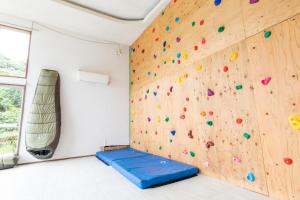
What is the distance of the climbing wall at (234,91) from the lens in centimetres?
138

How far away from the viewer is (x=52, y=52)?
350cm

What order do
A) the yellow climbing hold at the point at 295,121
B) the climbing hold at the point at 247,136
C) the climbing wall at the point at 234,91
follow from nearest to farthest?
the yellow climbing hold at the point at 295,121 → the climbing wall at the point at 234,91 → the climbing hold at the point at 247,136

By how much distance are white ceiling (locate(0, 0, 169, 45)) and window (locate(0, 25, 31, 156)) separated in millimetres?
384

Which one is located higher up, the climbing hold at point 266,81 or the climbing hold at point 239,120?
the climbing hold at point 266,81

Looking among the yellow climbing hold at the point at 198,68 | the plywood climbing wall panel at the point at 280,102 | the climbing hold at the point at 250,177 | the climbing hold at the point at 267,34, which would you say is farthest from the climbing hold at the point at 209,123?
the climbing hold at the point at 267,34

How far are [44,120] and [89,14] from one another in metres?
2.27

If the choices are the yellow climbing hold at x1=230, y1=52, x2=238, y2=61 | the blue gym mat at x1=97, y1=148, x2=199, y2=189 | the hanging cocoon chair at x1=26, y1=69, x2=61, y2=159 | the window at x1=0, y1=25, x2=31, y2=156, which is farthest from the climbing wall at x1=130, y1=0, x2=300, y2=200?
the window at x1=0, y1=25, x2=31, y2=156

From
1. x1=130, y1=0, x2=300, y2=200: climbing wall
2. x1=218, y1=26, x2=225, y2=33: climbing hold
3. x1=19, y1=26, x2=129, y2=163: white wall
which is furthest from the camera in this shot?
x1=19, y1=26, x2=129, y2=163: white wall

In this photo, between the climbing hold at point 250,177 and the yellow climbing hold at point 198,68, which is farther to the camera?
the yellow climbing hold at point 198,68

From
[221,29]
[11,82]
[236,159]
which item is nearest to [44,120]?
[11,82]

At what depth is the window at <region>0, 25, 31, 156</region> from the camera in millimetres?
2988

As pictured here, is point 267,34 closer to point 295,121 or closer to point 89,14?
point 295,121

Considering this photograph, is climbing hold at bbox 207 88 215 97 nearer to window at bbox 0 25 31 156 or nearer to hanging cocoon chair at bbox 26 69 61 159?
hanging cocoon chair at bbox 26 69 61 159

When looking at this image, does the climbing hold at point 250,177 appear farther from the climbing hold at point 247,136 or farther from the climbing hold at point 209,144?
the climbing hold at point 209,144
